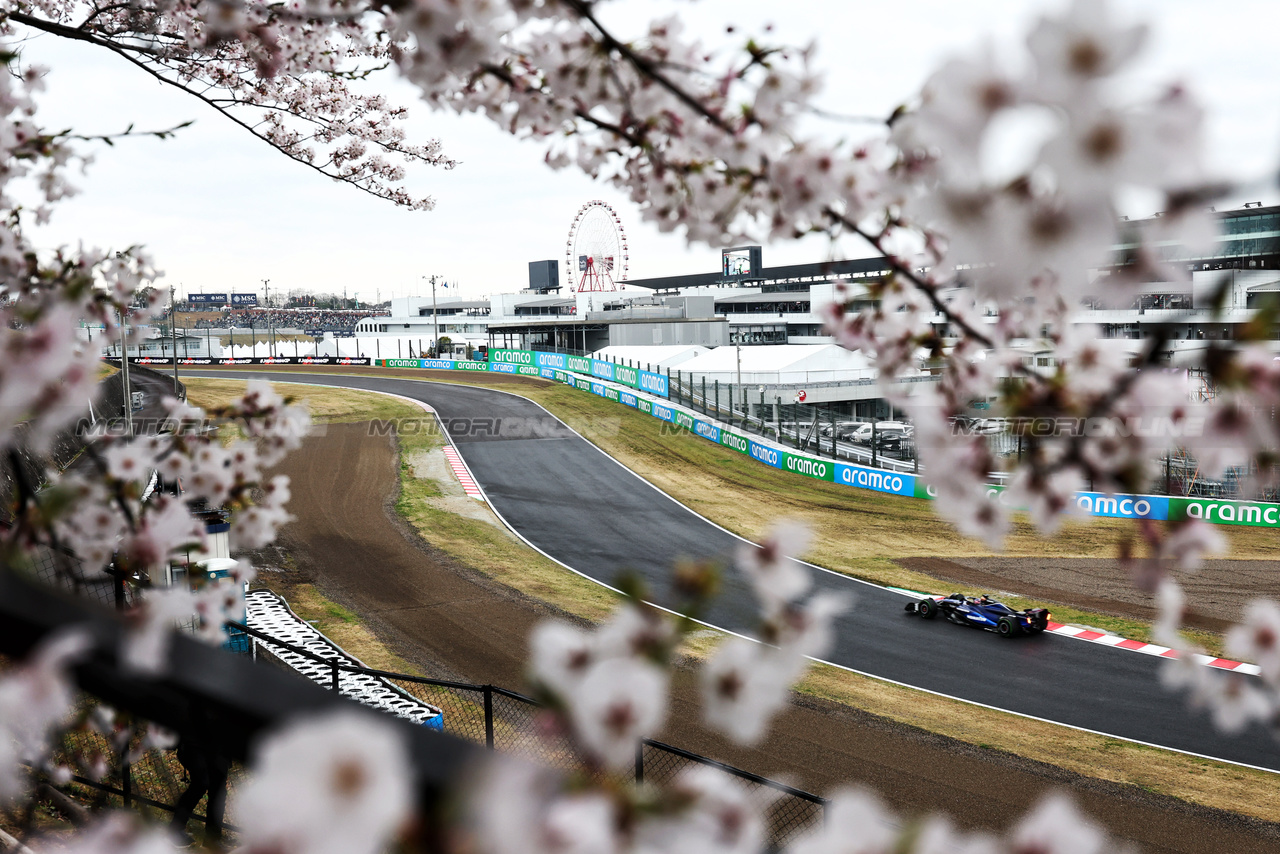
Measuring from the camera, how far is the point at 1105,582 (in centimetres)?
2261

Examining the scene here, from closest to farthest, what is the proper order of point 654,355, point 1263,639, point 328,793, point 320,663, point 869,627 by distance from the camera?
1. point 328,793
2. point 1263,639
3. point 320,663
4. point 869,627
5. point 654,355

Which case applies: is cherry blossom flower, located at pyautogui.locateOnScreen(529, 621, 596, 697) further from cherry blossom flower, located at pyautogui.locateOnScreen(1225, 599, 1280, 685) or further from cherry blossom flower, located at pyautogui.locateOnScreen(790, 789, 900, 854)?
cherry blossom flower, located at pyautogui.locateOnScreen(1225, 599, 1280, 685)

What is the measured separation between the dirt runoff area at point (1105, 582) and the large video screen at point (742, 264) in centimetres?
7223

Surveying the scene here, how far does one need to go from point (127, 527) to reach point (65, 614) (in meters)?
1.71

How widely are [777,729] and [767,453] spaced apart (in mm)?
22212

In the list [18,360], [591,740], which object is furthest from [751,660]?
[18,360]

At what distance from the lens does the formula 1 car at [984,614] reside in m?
18.8

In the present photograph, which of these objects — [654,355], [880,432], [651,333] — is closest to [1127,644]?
[880,432]

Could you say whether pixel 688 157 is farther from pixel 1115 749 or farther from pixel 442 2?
pixel 1115 749

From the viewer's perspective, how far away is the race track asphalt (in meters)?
15.3

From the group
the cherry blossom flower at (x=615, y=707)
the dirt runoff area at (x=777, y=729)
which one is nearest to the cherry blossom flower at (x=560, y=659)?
the cherry blossom flower at (x=615, y=707)

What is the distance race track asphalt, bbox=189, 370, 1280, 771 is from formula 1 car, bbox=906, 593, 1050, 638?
Result: 22 cm

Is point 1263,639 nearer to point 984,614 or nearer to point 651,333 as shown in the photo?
point 984,614

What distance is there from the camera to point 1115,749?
1409 centimetres
